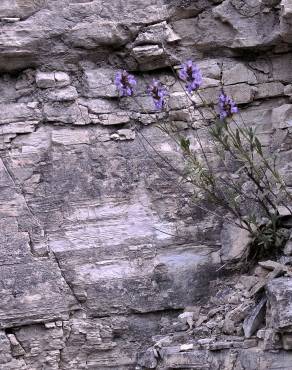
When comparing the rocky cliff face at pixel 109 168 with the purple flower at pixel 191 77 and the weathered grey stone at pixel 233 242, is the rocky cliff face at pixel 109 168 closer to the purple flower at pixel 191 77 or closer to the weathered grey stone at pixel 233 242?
the weathered grey stone at pixel 233 242

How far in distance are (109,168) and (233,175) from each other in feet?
2.56

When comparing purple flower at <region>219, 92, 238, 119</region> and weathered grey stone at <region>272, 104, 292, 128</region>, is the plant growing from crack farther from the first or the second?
weathered grey stone at <region>272, 104, 292, 128</region>

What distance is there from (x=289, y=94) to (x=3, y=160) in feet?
6.09

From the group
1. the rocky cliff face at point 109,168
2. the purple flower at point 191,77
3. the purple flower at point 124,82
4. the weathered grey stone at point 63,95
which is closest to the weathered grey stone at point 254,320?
the rocky cliff face at point 109,168

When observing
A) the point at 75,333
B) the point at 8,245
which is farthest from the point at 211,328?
the point at 8,245

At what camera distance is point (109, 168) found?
16.6 ft

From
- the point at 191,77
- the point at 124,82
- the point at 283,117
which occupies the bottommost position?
the point at 283,117

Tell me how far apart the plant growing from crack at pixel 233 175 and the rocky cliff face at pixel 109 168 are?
0.38ft

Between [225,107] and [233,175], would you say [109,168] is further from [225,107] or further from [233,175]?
[225,107]

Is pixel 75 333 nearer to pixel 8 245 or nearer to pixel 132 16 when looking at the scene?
pixel 8 245

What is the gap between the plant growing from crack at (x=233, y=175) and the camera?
4562 millimetres

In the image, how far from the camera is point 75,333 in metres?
4.87

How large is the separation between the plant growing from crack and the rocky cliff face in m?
0.12

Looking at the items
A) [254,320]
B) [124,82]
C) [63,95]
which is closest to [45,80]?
[63,95]
